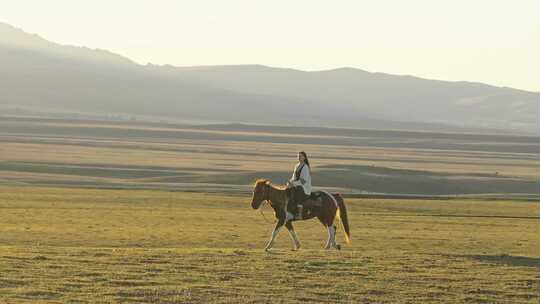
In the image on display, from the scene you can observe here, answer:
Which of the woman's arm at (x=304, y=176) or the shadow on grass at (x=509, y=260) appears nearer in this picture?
the shadow on grass at (x=509, y=260)

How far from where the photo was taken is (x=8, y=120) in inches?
7111

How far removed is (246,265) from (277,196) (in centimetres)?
344

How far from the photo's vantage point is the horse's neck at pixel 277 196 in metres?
25.6

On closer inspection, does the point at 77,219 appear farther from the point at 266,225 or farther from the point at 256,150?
the point at 256,150

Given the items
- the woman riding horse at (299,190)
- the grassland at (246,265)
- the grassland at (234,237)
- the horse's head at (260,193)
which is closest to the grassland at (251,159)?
the grassland at (234,237)

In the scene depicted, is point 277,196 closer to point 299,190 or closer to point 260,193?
point 260,193

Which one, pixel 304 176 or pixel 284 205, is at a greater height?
pixel 304 176

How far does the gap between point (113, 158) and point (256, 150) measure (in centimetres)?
3141

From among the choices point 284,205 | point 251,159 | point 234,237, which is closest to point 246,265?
point 284,205

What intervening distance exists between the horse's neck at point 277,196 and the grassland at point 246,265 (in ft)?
3.78

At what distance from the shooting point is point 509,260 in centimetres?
2447

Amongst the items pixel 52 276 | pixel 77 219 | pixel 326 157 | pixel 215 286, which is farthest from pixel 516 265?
pixel 326 157

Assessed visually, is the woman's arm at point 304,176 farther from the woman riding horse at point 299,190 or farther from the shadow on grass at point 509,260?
the shadow on grass at point 509,260

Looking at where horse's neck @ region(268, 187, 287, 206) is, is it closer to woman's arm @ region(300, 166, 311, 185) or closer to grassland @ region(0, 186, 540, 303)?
woman's arm @ region(300, 166, 311, 185)
